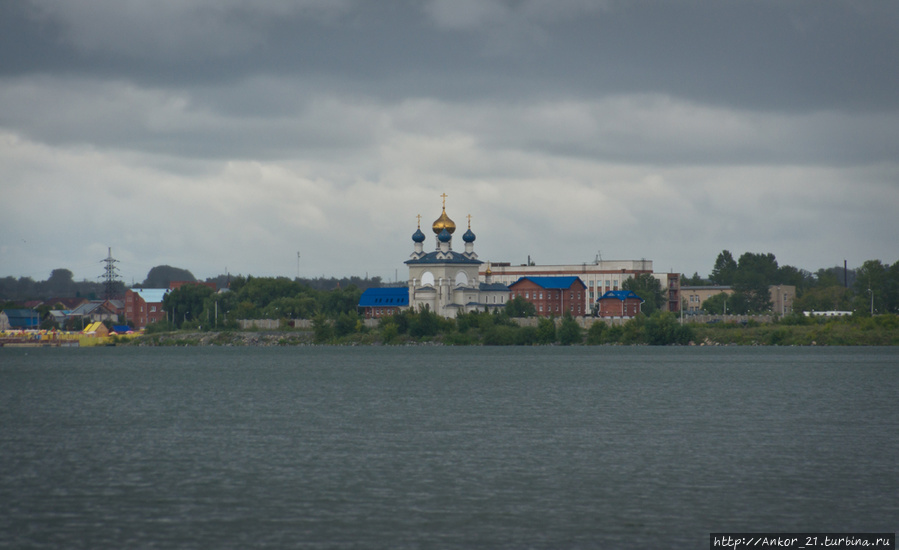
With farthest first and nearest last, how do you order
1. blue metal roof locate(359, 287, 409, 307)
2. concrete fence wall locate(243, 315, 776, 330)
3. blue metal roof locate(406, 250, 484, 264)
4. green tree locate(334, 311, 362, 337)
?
blue metal roof locate(359, 287, 409, 307) < blue metal roof locate(406, 250, 484, 264) < green tree locate(334, 311, 362, 337) < concrete fence wall locate(243, 315, 776, 330)

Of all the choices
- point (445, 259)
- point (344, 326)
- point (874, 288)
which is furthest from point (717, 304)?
point (344, 326)

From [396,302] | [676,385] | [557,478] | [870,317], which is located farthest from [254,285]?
[557,478]

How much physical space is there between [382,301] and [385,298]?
70 centimetres

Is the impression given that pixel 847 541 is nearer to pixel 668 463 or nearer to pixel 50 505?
pixel 668 463

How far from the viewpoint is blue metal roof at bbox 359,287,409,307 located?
171500 millimetres

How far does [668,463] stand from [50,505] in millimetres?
15771

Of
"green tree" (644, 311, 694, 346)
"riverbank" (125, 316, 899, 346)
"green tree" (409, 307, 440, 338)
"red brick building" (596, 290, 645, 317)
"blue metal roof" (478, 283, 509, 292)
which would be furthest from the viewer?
"red brick building" (596, 290, 645, 317)

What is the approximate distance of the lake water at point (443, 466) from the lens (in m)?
21.5

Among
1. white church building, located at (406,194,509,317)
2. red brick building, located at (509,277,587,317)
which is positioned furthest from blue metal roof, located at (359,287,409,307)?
red brick building, located at (509,277,587,317)

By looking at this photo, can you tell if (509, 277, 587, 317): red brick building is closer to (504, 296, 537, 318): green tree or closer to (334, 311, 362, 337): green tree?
(504, 296, 537, 318): green tree

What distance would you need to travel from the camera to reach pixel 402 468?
1149 inches

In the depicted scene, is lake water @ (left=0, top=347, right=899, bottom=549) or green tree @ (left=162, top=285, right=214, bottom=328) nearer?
lake water @ (left=0, top=347, right=899, bottom=549)

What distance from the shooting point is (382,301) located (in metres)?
173

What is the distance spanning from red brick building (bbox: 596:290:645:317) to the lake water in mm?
108747
